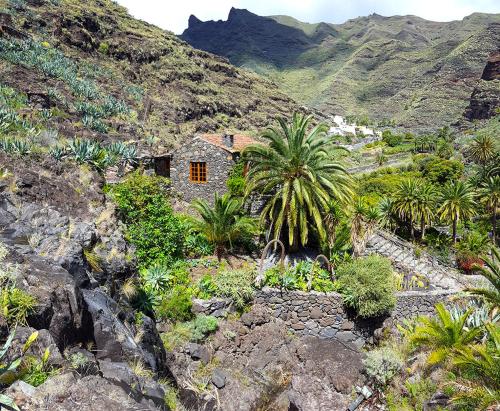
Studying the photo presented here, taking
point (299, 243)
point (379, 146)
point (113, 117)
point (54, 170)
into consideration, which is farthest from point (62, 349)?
point (379, 146)

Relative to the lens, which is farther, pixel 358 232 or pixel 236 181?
pixel 236 181

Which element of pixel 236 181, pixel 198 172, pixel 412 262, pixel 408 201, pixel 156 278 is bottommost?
pixel 412 262

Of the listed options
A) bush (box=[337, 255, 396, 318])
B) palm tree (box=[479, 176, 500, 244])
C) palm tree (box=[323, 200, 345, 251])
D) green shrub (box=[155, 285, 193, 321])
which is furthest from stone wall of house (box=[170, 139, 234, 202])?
palm tree (box=[479, 176, 500, 244])

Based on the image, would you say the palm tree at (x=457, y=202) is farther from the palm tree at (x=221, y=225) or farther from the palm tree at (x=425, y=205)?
the palm tree at (x=221, y=225)

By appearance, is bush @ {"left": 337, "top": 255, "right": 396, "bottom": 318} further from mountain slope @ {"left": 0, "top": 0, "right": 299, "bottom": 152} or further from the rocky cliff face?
the rocky cliff face

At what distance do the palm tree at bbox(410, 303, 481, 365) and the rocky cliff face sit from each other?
333 ft

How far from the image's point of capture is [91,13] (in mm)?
69188

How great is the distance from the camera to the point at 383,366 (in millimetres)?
12266

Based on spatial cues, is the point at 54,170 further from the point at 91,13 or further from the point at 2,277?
the point at 91,13

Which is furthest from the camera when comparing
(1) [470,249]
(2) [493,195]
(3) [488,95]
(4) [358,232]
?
(3) [488,95]

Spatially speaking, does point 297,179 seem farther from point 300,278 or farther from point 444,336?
point 444,336

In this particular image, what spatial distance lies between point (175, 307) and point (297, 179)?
25.1 feet

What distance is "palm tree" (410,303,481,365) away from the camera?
10.6 meters

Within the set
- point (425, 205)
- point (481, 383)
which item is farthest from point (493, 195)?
point (481, 383)
